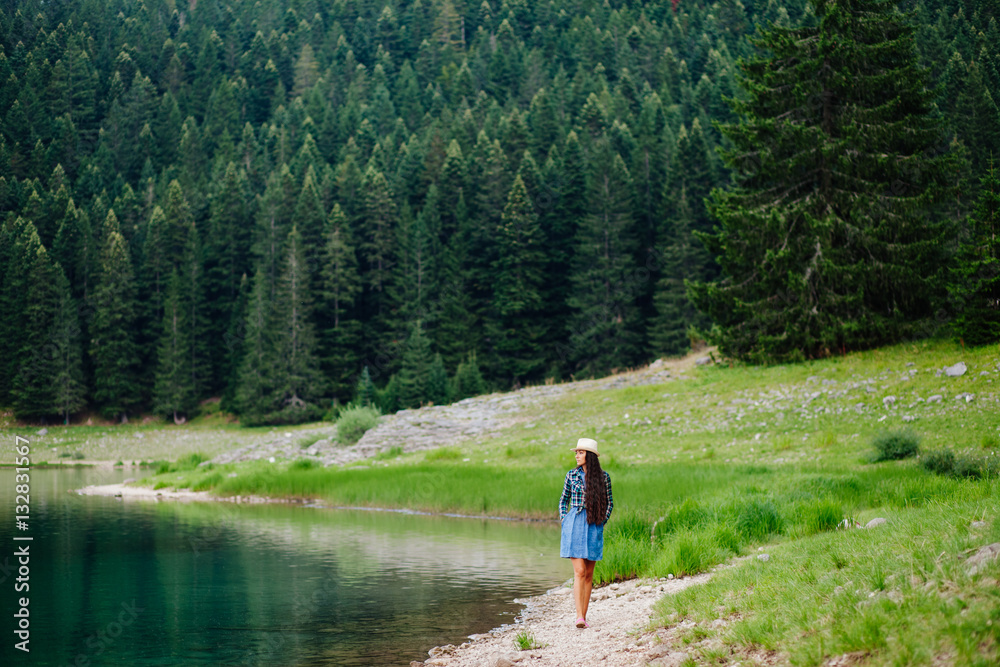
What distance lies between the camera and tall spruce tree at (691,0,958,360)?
30.5 metres

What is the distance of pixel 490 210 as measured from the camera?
70.8m

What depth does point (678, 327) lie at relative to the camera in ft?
188

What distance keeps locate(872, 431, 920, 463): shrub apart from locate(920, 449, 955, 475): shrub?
117 inches

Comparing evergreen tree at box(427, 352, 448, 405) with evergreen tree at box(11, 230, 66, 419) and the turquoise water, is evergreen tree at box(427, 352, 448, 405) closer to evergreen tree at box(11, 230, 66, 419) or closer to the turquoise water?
the turquoise water

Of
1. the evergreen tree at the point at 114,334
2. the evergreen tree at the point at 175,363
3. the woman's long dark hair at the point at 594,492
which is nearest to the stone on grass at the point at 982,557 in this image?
the woman's long dark hair at the point at 594,492

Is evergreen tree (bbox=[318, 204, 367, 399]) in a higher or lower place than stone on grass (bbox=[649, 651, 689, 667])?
higher

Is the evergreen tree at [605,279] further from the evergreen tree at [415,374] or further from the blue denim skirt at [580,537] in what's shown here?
the blue denim skirt at [580,537]

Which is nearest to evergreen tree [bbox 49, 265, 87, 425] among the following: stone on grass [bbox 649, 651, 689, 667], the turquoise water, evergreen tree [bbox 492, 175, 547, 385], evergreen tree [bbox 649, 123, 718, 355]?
evergreen tree [bbox 492, 175, 547, 385]

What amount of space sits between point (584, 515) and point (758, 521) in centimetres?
510

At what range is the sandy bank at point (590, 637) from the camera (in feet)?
27.3

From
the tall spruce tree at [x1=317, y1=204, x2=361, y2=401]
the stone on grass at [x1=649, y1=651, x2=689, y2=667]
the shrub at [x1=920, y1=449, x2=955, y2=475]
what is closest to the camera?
the stone on grass at [x1=649, y1=651, x2=689, y2=667]

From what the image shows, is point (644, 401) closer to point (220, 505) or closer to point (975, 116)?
point (220, 505)

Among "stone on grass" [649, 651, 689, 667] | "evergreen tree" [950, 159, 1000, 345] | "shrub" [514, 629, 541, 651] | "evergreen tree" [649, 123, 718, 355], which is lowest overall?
"shrub" [514, 629, 541, 651]

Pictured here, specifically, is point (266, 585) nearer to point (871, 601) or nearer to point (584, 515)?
point (584, 515)
